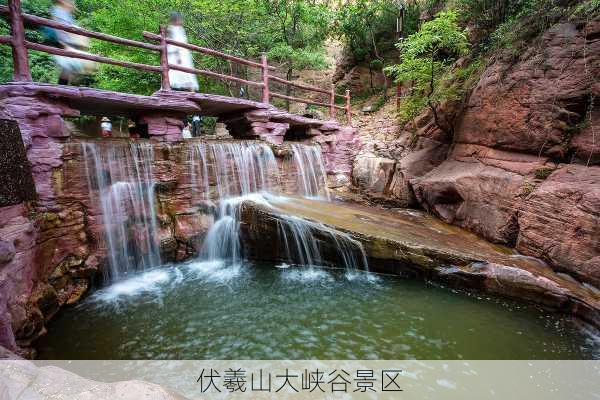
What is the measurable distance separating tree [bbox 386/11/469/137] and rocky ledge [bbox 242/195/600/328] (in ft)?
9.94

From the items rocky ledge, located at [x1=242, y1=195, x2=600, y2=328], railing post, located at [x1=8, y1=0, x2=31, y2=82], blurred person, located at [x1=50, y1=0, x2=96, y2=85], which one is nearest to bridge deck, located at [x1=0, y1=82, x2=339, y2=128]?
railing post, located at [x1=8, y1=0, x2=31, y2=82]

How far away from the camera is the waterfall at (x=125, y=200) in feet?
18.6

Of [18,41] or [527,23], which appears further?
[527,23]

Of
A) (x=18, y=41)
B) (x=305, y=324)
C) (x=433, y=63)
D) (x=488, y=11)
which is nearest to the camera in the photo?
(x=305, y=324)

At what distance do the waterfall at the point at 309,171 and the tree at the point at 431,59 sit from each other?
9.95 feet

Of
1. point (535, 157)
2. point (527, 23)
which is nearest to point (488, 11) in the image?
point (527, 23)

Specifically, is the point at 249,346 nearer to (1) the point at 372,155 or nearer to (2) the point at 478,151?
(2) the point at 478,151

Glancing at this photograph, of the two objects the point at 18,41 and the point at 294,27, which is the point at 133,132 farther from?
the point at 294,27

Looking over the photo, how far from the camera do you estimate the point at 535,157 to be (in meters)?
5.84

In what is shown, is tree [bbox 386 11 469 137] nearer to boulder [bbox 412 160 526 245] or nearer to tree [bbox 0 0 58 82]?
boulder [bbox 412 160 526 245]

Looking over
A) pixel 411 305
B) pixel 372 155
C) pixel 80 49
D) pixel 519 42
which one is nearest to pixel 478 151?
pixel 519 42

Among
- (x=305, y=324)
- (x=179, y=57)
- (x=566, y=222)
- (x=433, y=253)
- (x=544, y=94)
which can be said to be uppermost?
(x=179, y=57)

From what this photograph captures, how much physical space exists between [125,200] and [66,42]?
3111 mm

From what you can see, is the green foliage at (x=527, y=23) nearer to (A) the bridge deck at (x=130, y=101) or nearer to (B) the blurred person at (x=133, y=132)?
(A) the bridge deck at (x=130, y=101)
